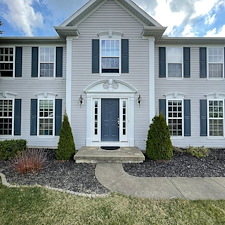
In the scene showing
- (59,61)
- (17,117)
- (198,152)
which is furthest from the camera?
(17,117)

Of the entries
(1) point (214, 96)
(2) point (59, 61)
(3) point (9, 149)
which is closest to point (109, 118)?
(2) point (59, 61)

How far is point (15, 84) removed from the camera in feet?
26.5

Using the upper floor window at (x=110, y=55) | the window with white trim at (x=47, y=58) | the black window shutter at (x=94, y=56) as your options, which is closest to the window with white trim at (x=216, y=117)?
the upper floor window at (x=110, y=55)

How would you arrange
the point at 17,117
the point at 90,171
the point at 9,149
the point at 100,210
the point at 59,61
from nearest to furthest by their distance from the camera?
the point at 100,210, the point at 90,171, the point at 9,149, the point at 59,61, the point at 17,117

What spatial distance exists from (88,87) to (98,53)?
1747mm

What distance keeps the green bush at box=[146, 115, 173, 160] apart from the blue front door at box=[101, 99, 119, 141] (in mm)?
1897

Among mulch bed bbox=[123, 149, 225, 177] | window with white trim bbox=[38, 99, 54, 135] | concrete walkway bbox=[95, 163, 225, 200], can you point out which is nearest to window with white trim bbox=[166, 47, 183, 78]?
mulch bed bbox=[123, 149, 225, 177]

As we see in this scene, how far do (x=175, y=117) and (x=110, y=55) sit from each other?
4.65m

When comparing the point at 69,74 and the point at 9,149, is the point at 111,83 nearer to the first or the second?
the point at 69,74

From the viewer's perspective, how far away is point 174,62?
8094 millimetres

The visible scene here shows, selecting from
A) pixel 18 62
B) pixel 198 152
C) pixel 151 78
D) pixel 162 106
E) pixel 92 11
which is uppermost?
pixel 92 11

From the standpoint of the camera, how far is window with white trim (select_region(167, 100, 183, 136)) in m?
8.07

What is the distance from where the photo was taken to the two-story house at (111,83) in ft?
24.5

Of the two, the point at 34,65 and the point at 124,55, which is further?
the point at 34,65
